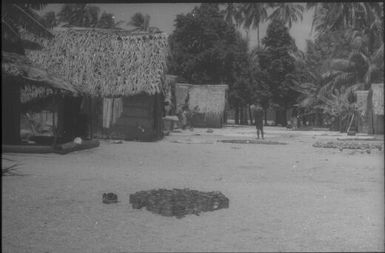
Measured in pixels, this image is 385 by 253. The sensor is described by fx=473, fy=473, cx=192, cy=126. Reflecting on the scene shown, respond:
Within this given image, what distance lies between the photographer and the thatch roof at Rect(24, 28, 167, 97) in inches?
562

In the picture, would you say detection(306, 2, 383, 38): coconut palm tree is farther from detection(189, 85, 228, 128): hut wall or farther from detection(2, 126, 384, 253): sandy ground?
detection(189, 85, 228, 128): hut wall

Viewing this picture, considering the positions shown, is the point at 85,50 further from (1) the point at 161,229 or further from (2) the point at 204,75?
(2) the point at 204,75

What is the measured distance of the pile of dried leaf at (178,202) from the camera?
15.1ft

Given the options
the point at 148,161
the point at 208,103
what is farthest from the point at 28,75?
the point at 208,103

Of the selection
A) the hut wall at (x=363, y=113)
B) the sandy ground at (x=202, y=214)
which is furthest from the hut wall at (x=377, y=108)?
the sandy ground at (x=202, y=214)

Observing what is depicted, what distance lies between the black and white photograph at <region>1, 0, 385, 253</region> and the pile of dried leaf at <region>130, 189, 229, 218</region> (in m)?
0.02

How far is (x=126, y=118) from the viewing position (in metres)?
15.1

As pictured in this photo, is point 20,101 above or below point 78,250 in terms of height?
above

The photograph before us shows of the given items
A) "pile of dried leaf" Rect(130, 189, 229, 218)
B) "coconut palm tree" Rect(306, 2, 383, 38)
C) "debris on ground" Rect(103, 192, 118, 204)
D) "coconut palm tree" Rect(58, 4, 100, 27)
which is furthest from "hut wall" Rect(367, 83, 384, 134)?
"coconut palm tree" Rect(306, 2, 383, 38)

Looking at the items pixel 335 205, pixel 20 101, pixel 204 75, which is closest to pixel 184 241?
pixel 335 205

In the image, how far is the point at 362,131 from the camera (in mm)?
23672

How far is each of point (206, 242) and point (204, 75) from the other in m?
26.4

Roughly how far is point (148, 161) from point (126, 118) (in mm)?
6155

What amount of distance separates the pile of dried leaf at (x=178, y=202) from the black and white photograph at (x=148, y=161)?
0.02 meters
